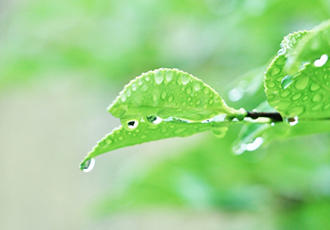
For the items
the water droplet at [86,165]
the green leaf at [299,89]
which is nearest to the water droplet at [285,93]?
the green leaf at [299,89]

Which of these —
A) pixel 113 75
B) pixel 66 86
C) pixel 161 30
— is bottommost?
pixel 113 75

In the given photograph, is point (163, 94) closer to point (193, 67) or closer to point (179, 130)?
point (179, 130)

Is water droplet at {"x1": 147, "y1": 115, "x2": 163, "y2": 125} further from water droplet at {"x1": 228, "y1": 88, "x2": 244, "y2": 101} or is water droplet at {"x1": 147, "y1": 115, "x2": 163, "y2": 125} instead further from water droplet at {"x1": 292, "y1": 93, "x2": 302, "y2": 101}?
water droplet at {"x1": 228, "y1": 88, "x2": 244, "y2": 101}

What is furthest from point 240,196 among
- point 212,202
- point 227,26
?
point 227,26

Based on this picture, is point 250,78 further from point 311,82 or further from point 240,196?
point 240,196

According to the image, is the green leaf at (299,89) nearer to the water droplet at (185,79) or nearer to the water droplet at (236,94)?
the water droplet at (185,79)
